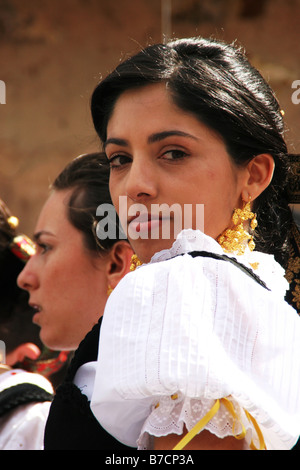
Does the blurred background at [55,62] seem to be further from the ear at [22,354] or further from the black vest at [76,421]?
the black vest at [76,421]

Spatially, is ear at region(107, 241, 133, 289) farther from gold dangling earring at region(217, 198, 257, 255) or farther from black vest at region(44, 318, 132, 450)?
gold dangling earring at region(217, 198, 257, 255)

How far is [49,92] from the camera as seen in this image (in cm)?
414

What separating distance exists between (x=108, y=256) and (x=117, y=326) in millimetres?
1092

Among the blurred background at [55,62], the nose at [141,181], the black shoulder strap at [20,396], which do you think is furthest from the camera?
the blurred background at [55,62]

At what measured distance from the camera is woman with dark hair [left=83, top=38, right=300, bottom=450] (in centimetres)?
111

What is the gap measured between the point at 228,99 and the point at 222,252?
1.10ft

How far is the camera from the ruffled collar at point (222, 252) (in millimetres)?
1303

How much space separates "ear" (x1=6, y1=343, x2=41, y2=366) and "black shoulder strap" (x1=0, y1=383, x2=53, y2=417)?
1.65 ft

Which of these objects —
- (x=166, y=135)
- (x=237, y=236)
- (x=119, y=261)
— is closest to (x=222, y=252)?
(x=237, y=236)

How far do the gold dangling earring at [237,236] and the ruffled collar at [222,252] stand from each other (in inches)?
0.6

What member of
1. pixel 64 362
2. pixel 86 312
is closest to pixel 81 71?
pixel 64 362

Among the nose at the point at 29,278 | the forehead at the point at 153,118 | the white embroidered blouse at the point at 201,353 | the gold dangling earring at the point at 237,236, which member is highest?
the forehead at the point at 153,118

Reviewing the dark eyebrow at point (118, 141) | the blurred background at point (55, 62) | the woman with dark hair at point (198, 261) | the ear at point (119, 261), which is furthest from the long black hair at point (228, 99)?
the blurred background at point (55, 62)

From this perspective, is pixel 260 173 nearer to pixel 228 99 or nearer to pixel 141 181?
pixel 228 99
